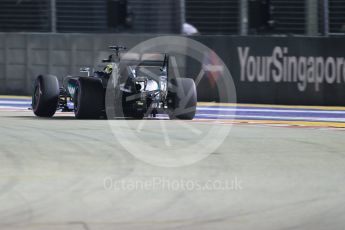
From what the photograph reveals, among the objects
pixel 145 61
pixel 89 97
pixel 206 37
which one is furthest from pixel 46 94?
pixel 206 37

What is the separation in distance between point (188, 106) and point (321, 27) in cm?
558

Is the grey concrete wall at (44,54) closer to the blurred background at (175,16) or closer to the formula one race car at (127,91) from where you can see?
the blurred background at (175,16)

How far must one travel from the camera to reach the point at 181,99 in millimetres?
12680

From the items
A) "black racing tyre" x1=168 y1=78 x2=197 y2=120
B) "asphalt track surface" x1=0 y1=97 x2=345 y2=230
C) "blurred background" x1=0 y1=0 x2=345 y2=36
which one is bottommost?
"asphalt track surface" x1=0 y1=97 x2=345 y2=230

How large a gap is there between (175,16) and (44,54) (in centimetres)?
298

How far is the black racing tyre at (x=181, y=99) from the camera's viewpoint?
12.6 meters

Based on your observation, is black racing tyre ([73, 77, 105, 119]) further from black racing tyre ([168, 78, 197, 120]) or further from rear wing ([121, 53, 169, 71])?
black racing tyre ([168, 78, 197, 120])

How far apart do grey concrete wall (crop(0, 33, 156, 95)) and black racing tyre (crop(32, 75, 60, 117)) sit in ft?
16.7

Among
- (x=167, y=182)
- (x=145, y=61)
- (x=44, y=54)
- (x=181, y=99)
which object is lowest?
(x=167, y=182)

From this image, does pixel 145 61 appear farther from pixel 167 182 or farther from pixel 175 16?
pixel 175 16

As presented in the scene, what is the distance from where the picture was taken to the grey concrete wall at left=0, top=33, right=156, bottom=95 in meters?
18.3

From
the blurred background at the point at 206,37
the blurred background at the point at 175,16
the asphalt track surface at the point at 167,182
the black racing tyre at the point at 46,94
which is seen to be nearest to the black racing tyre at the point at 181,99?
the asphalt track surface at the point at 167,182

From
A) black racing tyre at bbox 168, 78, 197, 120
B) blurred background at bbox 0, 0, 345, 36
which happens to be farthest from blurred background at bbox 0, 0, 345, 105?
black racing tyre at bbox 168, 78, 197, 120

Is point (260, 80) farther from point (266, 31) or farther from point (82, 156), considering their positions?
point (82, 156)
